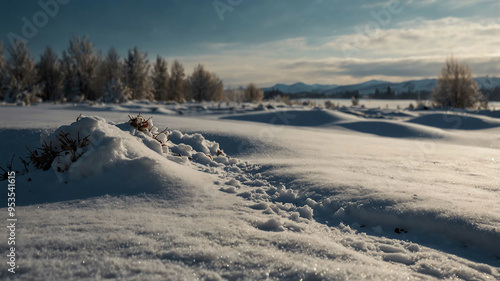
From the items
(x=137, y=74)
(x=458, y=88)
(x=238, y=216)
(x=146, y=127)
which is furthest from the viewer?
(x=137, y=74)

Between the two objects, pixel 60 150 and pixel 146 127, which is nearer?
pixel 60 150

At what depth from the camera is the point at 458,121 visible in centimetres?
938

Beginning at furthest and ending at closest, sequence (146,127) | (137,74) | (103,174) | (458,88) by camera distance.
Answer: (137,74) → (458,88) → (146,127) → (103,174)

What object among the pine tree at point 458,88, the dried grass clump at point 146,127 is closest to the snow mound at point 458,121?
the pine tree at point 458,88

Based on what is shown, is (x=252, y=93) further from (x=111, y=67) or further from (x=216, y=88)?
(x=111, y=67)

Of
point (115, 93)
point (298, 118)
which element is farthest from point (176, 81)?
point (298, 118)

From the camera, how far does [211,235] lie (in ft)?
4.84

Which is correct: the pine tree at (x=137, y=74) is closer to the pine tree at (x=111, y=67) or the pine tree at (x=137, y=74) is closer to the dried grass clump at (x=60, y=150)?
the pine tree at (x=111, y=67)

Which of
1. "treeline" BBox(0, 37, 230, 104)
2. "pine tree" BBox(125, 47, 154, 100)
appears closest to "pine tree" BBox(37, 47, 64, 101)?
"treeline" BBox(0, 37, 230, 104)

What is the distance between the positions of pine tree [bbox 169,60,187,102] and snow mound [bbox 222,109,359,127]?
12946mm

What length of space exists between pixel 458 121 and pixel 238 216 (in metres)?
10.1

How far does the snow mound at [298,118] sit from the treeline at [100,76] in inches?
441

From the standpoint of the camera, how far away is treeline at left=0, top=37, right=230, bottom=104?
17922mm

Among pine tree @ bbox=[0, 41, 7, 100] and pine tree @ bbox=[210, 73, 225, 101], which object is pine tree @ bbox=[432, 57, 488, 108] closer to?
pine tree @ bbox=[210, 73, 225, 101]
